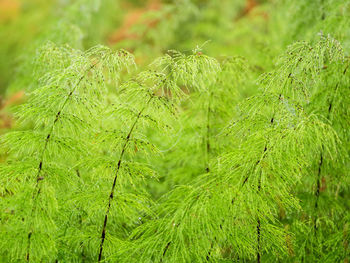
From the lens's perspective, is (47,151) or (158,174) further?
(158,174)

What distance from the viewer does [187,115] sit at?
2.49 metres

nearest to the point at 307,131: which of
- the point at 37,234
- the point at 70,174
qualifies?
the point at 70,174

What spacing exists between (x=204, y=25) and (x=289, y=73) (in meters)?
5.06

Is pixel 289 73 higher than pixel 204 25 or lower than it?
lower

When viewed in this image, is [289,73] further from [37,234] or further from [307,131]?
[37,234]

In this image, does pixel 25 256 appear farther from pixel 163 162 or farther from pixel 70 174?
pixel 163 162

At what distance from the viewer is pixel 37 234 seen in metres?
1.37

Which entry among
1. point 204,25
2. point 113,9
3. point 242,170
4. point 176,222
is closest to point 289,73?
point 242,170

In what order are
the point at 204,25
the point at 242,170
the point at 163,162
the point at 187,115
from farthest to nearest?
the point at 204,25 < the point at 163,162 < the point at 187,115 < the point at 242,170

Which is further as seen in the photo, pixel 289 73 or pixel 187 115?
pixel 187 115

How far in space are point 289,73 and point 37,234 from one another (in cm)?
135

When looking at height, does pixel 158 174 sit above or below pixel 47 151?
below

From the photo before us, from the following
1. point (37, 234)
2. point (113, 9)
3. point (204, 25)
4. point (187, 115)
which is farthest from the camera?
point (113, 9)

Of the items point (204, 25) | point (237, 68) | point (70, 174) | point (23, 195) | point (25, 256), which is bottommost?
point (25, 256)
